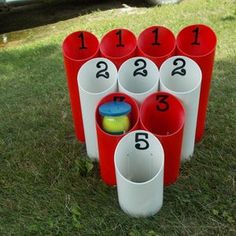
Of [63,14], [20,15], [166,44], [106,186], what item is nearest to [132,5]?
[63,14]

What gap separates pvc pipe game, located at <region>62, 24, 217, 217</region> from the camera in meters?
2.21

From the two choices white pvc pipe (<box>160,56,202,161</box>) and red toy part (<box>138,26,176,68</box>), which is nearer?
white pvc pipe (<box>160,56,202,161</box>)

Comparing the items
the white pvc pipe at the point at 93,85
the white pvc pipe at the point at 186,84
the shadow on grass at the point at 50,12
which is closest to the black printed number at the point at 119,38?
the white pvc pipe at the point at 93,85

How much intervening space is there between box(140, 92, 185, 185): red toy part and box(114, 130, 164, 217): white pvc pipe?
79 millimetres

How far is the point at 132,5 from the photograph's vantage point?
7.09m

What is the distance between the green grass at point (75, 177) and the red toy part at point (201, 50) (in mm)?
292

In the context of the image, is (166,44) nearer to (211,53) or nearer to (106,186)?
(211,53)

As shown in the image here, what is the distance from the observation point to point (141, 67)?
2.45 meters

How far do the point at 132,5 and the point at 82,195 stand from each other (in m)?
5.18

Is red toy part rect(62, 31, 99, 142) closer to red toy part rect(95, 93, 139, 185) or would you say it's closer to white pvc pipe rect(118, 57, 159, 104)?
white pvc pipe rect(118, 57, 159, 104)

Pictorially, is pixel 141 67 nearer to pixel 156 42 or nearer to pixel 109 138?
pixel 156 42

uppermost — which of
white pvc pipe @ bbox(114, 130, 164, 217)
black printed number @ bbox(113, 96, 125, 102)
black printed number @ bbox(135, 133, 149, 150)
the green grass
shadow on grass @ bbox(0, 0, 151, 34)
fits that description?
black printed number @ bbox(113, 96, 125, 102)

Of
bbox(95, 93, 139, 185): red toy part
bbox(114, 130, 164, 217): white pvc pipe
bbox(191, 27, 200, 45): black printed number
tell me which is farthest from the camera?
bbox(191, 27, 200, 45): black printed number

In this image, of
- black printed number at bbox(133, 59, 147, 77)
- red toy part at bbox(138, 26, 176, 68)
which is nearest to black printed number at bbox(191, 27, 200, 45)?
red toy part at bbox(138, 26, 176, 68)
